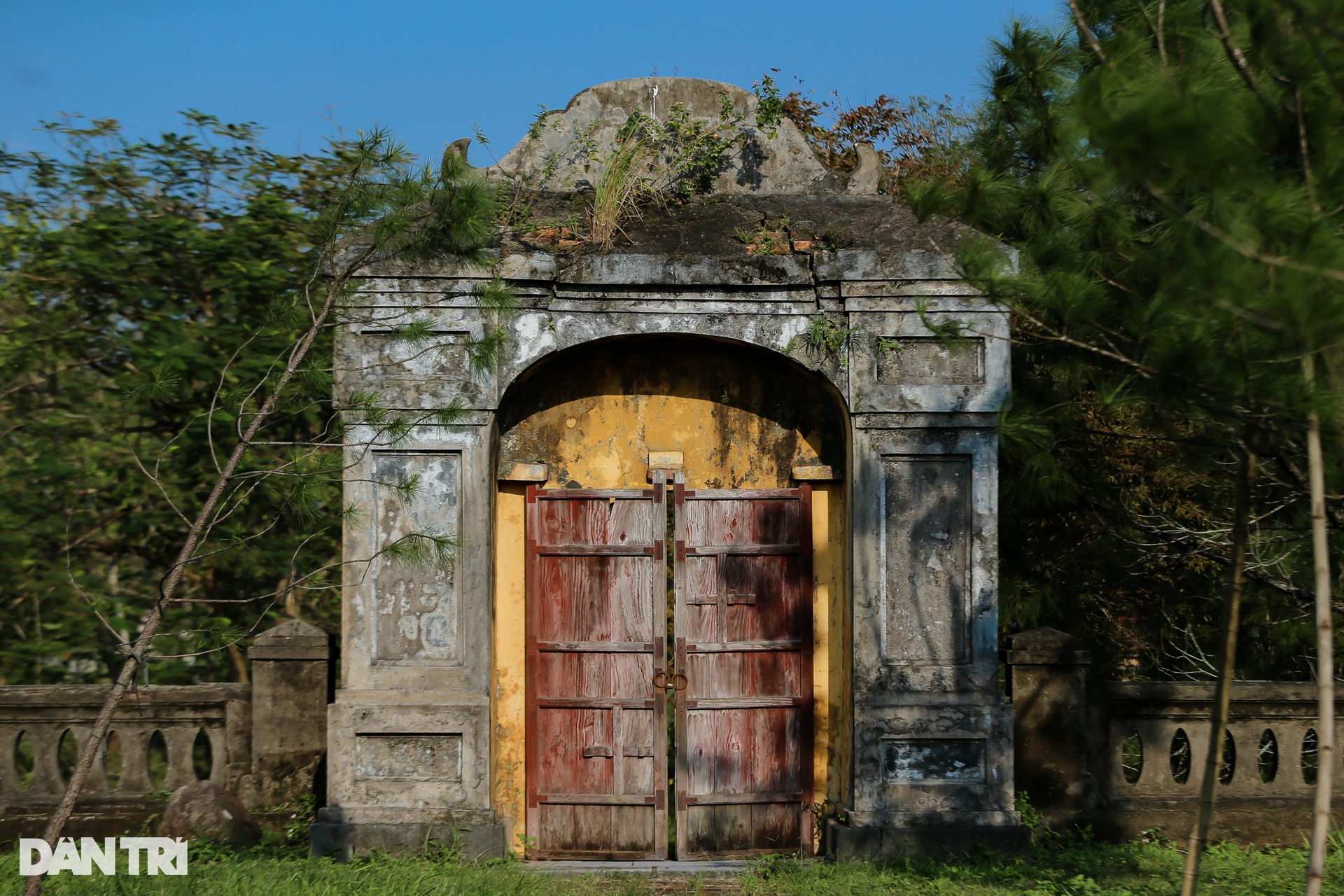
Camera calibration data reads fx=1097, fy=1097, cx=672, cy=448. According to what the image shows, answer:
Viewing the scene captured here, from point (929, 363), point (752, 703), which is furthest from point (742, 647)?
point (929, 363)

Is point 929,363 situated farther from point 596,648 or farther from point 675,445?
point 596,648

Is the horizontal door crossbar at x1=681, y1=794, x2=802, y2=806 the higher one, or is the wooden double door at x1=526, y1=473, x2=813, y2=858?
the wooden double door at x1=526, y1=473, x2=813, y2=858

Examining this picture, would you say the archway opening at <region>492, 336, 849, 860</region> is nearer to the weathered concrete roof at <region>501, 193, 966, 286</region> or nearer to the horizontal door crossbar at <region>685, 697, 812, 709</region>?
the horizontal door crossbar at <region>685, 697, 812, 709</region>

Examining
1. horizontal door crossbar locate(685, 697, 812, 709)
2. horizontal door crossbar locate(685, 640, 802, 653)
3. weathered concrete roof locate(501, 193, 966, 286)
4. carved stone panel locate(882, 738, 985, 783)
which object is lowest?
carved stone panel locate(882, 738, 985, 783)

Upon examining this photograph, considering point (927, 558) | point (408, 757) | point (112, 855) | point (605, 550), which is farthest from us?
point (605, 550)

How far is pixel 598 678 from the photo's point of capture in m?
6.50

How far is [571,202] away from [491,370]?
5.46ft

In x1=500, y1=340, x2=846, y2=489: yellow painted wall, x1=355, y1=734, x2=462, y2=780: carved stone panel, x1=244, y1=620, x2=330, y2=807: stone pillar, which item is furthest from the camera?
x1=500, y1=340, x2=846, y2=489: yellow painted wall

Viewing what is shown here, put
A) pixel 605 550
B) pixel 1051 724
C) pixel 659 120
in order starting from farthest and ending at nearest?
→ 1. pixel 659 120
2. pixel 605 550
3. pixel 1051 724

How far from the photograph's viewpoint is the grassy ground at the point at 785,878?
5.20m

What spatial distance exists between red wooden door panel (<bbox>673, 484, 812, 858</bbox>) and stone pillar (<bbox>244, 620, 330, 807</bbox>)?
213 centimetres

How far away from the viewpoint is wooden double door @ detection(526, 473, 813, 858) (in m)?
6.46

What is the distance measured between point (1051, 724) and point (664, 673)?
7.50ft

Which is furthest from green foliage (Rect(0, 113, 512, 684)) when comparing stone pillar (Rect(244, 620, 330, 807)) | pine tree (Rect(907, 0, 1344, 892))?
pine tree (Rect(907, 0, 1344, 892))
